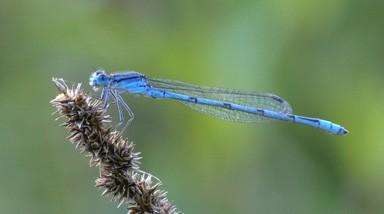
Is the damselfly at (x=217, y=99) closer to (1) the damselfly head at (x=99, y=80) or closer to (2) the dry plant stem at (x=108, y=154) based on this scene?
(1) the damselfly head at (x=99, y=80)

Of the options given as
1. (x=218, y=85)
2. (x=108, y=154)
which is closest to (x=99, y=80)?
(x=218, y=85)

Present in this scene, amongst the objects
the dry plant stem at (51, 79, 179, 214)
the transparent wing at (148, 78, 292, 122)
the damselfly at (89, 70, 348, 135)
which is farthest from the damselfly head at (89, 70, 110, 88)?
the dry plant stem at (51, 79, 179, 214)

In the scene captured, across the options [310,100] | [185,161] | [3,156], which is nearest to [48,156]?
[3,156]

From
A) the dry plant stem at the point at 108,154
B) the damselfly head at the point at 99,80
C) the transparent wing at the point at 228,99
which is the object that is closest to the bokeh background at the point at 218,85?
the transparent wing at the point at 228,99

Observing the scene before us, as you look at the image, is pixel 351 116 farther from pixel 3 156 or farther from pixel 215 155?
pixel 3 156

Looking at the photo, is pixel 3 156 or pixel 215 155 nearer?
pixel 215 155

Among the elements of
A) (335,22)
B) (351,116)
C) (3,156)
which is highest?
(335,22)
